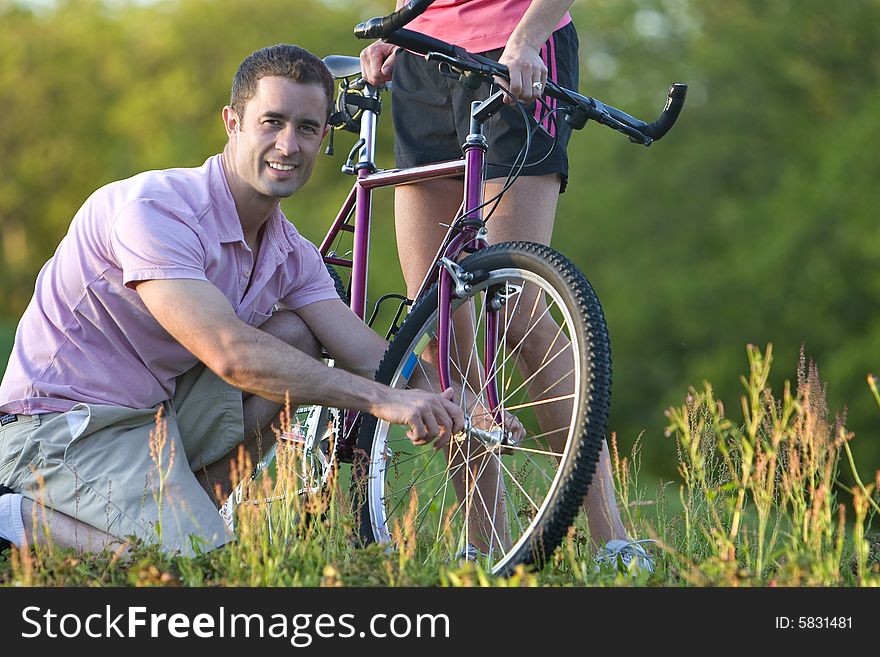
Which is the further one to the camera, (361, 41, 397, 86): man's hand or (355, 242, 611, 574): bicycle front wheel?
(361, 41, 397, 86): man's hand

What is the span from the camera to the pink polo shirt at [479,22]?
4.12m

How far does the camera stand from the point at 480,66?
358 centimetres

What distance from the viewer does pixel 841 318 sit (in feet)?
71.9

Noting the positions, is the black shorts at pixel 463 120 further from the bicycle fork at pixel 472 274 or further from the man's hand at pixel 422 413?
the man's hand at pixel 422 413

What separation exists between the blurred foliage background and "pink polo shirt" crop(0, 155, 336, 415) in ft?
31.1

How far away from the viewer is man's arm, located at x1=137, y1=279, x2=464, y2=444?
11.5ft

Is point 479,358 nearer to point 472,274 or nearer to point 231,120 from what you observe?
point 472,274

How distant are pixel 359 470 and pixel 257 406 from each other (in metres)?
0.41

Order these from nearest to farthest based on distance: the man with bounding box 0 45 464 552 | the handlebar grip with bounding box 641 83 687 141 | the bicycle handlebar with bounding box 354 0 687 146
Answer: the bicycle handlebar with bounding box 354 0 687 146, the man with bounding box 0 45 464 552, the handlebar grip with bounding box 641 83 687 141

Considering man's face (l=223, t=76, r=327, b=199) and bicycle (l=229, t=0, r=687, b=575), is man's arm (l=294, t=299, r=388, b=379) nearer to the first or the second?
bicycle (l=229, t=0, r=687, b=575)

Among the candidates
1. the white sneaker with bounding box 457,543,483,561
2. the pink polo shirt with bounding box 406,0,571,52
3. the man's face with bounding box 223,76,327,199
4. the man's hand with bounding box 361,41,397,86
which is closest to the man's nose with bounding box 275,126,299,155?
the man's face with bounding box 223,76,327,199

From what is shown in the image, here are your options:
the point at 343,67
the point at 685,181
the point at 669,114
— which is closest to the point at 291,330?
the point at 343,67
